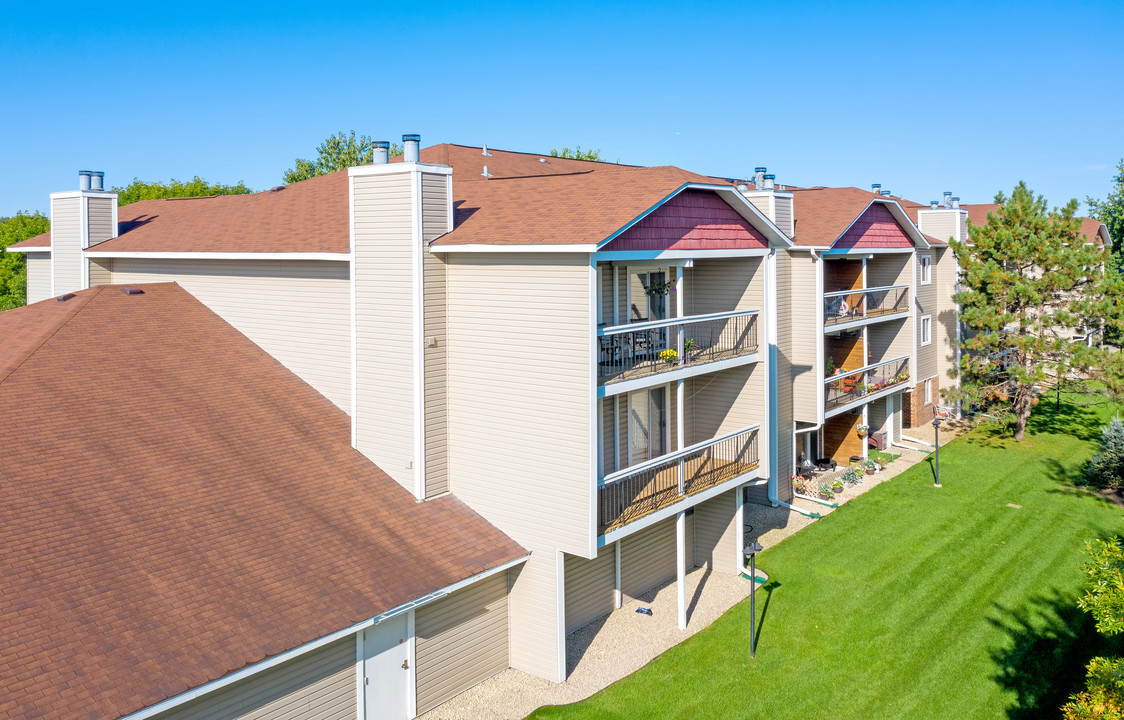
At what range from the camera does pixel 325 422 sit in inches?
749

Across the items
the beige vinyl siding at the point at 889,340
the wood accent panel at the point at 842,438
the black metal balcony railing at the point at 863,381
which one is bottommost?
the wood accent panel at the point at 842,438

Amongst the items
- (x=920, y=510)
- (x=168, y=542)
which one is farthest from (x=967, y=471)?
(x=168, y=542)

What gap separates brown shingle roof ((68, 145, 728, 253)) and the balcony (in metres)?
9.48

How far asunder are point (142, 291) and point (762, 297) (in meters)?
15.9

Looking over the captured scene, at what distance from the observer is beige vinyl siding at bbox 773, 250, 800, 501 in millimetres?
25875

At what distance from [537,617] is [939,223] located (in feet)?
95.7

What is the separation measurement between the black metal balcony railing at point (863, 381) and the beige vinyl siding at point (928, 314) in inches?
53.4

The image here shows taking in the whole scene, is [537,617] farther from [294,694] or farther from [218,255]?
[218,255]

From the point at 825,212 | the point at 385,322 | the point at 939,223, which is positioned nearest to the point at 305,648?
the point at 385,322

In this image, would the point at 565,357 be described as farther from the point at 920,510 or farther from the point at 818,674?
the point at 920,510

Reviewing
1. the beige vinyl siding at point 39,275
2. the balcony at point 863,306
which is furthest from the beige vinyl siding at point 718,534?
the beige vinyl siding at point 39,275

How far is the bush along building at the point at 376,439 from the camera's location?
41.6ft

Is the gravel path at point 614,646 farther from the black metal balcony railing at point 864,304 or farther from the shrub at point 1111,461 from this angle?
the shrub at point 1111,461

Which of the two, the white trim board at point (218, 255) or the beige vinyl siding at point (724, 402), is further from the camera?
the beige vinyl siding at point (724, 402)
